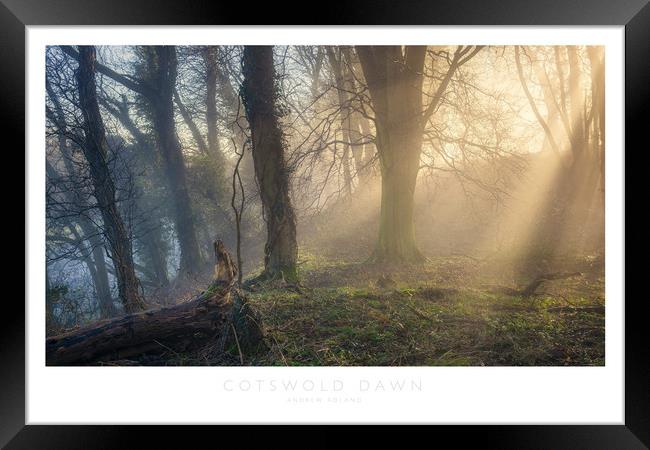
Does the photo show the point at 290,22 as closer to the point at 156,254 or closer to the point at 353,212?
the point at 353,212

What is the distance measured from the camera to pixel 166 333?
327 centimetres

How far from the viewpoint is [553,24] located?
293 cm

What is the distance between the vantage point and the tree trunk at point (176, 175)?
7492 mm

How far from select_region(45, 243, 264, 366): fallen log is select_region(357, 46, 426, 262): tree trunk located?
8.68 ft

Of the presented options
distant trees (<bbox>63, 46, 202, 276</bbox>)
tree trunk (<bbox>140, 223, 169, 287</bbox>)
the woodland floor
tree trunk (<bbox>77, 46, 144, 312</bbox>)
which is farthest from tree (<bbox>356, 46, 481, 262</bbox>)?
tree trunk (<bbox>140, 223, 169, 287</bbox>)

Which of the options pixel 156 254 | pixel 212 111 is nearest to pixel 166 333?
pixel 212 111

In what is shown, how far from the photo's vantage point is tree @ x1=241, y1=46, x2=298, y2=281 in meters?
4.84

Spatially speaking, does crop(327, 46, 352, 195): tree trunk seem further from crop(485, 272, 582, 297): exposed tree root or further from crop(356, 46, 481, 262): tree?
crop(485, 272, 582, 297): exposed tree root

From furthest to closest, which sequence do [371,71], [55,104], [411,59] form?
[371,71], [411,59], [55,104]

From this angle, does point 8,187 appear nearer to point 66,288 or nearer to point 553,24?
point 66,288

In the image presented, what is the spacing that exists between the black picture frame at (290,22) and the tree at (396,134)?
226cm

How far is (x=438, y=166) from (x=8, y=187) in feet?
17.5

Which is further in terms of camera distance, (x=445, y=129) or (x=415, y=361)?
(x=445, y=129)

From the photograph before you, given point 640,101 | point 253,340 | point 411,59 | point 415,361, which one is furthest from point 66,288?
point 640,101
